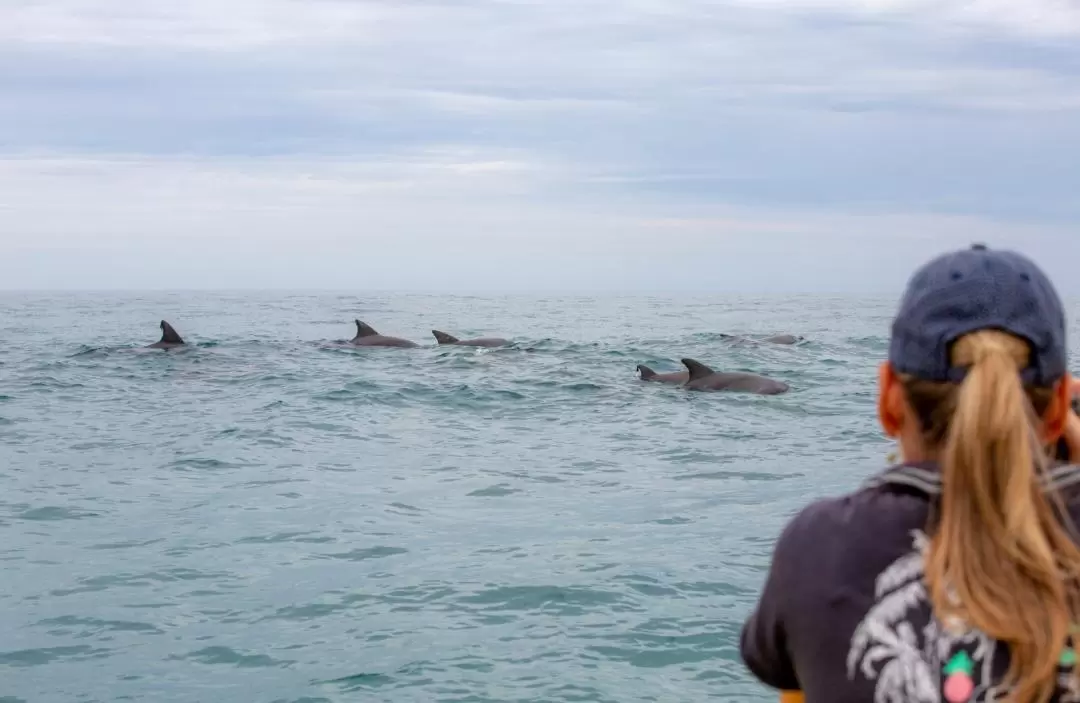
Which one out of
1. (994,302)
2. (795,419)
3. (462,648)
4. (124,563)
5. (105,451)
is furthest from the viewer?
(795,419)

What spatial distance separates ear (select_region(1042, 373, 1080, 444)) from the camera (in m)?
2.40

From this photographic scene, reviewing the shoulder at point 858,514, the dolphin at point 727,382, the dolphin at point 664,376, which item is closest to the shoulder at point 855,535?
→ the shoulder at point 858,514

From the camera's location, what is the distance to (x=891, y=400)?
8.29 ft

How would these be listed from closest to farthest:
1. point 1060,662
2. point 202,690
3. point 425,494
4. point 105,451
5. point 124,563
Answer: point 1060,662
point 202,690
point 124,563
point 425,494
point 105,451

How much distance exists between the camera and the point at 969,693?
2.21 meters

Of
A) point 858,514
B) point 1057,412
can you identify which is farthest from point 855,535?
point 1057,412

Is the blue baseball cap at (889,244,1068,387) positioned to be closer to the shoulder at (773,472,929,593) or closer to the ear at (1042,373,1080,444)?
the ear at (1042,373,1080,444)

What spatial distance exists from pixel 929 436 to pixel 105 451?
45.7ft

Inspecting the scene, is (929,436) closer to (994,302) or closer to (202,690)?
(994,302)

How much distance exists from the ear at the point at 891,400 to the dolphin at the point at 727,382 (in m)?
17.7

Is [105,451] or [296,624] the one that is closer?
[296,624]

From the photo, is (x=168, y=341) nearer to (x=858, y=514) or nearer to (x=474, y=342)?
(x=474, y=342)

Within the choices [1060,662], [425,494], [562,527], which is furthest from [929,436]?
[425,494]

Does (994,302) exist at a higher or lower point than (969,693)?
higher
